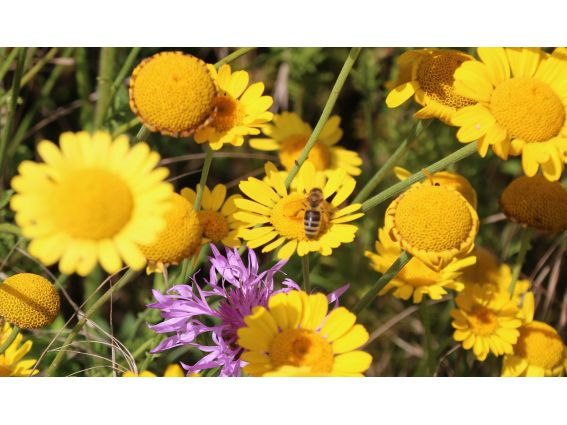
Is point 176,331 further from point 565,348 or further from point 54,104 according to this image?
point 54,104

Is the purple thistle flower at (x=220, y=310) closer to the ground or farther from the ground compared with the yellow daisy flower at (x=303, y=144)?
closer to the ground

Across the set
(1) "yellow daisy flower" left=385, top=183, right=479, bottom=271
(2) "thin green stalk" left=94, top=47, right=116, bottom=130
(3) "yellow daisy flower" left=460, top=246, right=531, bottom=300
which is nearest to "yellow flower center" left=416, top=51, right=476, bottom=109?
(1) "yellow daisy flower" left=385, top=183, right=479, bottom=271

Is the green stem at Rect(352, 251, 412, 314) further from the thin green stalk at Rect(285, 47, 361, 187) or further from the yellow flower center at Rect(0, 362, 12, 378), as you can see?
the yellow flower center at Rect(0, 362, 12, 378)

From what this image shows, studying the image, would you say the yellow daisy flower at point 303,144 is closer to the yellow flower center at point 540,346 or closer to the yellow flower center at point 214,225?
the yellow flower center at point 214,225

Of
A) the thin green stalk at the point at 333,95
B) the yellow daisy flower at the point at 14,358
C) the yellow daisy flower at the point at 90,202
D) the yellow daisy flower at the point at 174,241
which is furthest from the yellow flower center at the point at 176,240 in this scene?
the yellow daisy flower at the point at 14,358

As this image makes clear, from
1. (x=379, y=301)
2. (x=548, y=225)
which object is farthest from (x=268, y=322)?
(x=379, y=301)
